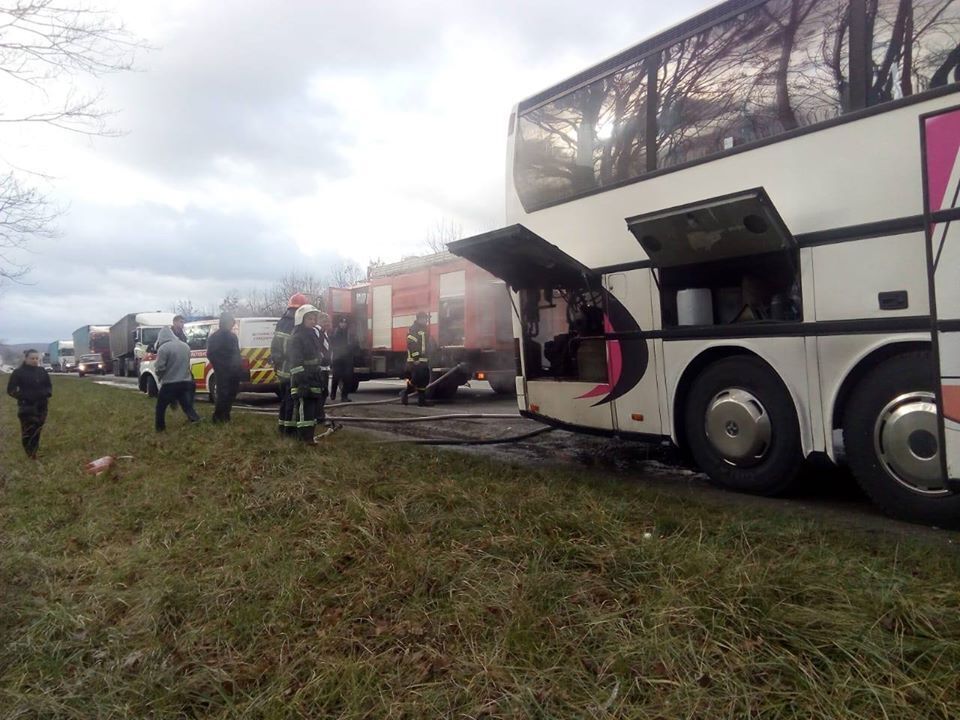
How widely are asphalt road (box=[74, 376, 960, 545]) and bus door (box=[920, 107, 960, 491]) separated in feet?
2.45

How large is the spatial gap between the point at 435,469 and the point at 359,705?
3.18 meters

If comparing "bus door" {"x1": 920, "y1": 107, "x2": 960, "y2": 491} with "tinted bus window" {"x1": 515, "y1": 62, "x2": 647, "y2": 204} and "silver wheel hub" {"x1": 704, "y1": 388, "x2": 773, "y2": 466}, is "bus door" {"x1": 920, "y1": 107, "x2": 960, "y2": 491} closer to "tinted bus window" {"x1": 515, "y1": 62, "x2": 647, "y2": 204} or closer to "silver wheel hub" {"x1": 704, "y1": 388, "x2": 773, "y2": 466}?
"silver wheel hub" {"x1": 704, "y1": 388, "x2": 773, "y2": 466}

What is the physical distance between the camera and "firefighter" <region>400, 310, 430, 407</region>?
11.5m

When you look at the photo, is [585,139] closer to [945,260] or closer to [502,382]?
[945,260]

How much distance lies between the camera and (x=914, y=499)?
3.84 m

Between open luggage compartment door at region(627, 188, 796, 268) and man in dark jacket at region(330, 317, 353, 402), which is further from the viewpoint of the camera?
man in dark jacket at region(330, 317, 353, 402)

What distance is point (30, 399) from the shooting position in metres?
7.79

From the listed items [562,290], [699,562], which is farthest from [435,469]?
[699,562]

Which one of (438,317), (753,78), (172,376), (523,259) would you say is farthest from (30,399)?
(753,78)

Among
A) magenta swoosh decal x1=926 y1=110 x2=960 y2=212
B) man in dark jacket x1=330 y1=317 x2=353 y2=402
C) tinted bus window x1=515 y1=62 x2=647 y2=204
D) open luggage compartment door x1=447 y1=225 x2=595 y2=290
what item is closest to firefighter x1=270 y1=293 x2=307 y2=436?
open luggage compartment door x1=447 y1=225 x2=595 y2=290

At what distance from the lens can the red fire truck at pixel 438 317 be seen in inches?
487

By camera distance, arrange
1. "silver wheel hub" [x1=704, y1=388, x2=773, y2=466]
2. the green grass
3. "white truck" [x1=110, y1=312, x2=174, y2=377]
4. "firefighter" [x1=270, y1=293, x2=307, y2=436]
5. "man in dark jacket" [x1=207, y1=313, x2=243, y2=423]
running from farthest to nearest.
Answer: "white truck" [x1=110, y1=312, x2=174, y2=377], "man in dark jacket" [x1=207, y1=313, x2=243, y2=423], "firefighter" [x1=270, y1=293, x2=307, y2=436], "silver wheel hub" [x1=704, y1=388, x2=773, y2=466], the green grass

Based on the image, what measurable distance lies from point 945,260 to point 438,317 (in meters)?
10.8

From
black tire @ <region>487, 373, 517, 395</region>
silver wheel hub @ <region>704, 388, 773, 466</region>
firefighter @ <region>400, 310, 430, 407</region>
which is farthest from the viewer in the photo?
black tire @ <region>487, 373, 517, 395</region>
